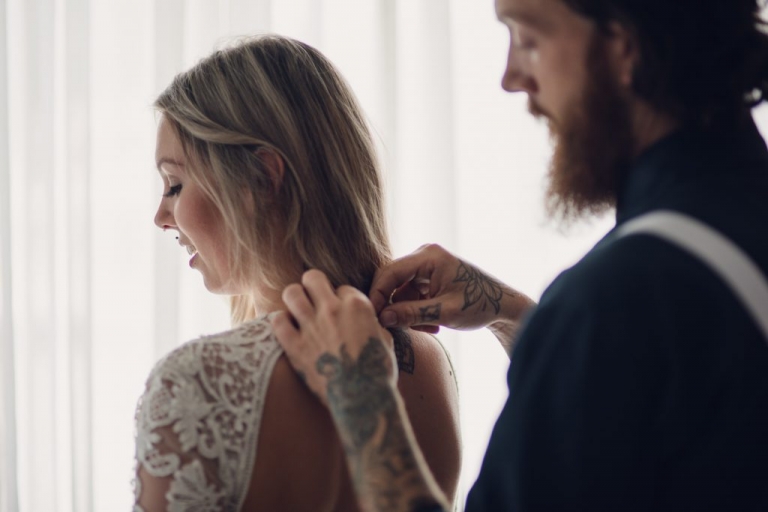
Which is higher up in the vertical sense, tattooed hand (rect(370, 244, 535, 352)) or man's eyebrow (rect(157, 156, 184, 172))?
man's eyebrow (rect(157, 156, 184, 172))

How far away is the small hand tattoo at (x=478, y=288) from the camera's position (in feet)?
3.75

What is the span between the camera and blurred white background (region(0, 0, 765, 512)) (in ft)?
6.65

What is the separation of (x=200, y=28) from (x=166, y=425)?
1.66 m

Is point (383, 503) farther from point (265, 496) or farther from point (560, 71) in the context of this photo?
point (560, 71)

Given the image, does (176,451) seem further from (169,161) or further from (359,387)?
(169,161)

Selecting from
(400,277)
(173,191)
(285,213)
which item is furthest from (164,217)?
(400,277)

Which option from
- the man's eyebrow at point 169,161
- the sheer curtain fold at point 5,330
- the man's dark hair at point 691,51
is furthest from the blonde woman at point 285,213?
the sheer curtain fold at point 5,330

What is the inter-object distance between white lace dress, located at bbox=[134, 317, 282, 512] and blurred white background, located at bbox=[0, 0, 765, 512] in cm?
122

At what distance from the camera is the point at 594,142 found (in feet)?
2.52

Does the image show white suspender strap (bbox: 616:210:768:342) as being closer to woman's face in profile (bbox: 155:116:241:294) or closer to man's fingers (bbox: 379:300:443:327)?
man's fingers (bbox: 379:300:443:327)

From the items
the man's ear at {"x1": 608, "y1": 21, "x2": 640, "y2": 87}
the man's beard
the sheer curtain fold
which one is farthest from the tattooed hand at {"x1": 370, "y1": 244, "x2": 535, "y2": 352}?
the sheer curtain fold

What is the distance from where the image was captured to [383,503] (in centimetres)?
73

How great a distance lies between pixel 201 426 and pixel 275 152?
40 centimetres

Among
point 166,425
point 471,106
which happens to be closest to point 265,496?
point 166,425
